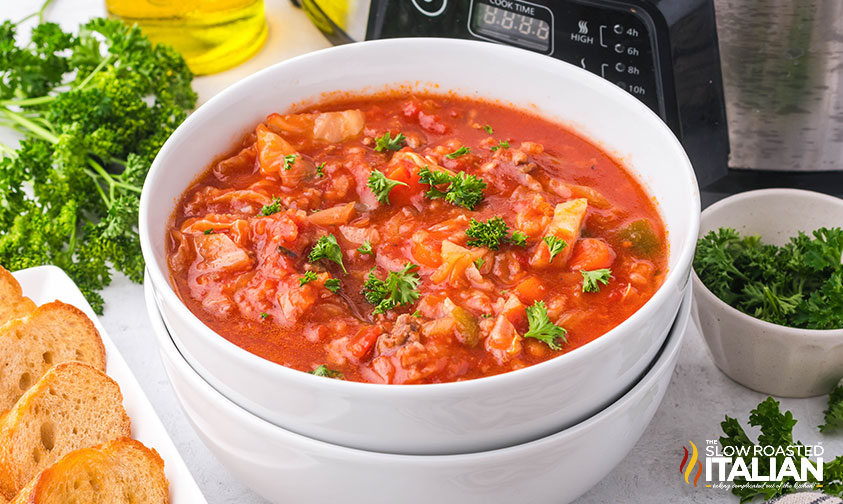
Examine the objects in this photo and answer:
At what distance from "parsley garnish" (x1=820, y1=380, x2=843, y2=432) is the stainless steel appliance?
2.87 ft

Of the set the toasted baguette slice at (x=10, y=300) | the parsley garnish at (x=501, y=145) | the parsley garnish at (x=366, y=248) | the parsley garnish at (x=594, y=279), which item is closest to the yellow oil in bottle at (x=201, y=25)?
the toasted baguette slice at (x=10, y=300)

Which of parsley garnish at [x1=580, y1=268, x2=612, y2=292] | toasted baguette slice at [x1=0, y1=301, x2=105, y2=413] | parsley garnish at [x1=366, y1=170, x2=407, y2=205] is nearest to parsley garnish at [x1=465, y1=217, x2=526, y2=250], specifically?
parsley garnish at [x1=580, y1=268, x2=612, y2=292]

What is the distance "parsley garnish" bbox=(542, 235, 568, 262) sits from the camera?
278 cm

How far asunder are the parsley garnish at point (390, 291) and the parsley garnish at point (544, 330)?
36cm

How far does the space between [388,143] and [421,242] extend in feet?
2.02

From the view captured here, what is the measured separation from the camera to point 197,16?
14.9 ft

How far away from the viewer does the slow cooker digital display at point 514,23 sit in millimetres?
3484

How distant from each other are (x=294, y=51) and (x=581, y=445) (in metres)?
3.16

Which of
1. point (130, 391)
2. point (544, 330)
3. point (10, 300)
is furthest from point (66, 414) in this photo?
point (544, 330)

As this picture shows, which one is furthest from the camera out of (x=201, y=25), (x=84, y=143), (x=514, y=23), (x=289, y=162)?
(x=201, y=25)

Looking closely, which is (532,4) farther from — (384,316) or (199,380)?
(199,380)

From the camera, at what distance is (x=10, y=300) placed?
3.23 metres

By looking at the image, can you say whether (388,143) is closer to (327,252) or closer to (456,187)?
(456,187)

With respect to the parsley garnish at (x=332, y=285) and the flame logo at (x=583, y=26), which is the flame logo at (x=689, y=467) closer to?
the parsley garnish at (x=332, y=285)
